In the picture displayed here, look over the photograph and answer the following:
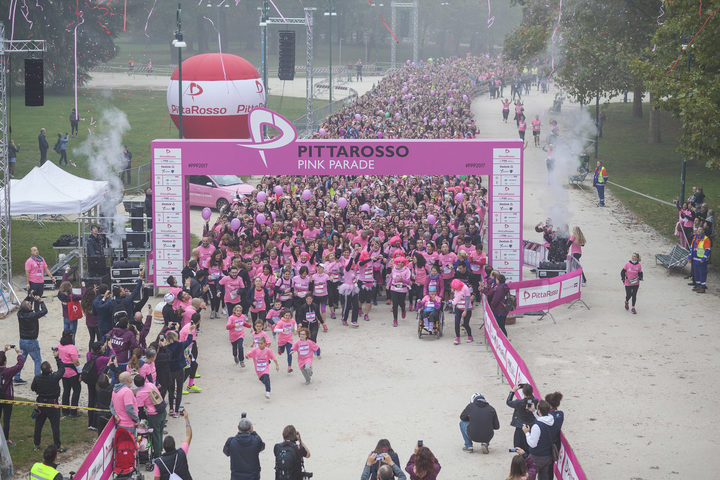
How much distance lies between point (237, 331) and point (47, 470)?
22.9 feet

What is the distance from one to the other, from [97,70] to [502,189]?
235 ft

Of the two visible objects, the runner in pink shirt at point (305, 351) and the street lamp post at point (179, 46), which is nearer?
the runner in pink shirt at point (305, 351)

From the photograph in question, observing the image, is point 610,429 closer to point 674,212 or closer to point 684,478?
point 684,478

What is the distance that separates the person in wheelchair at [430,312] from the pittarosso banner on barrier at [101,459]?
26.8 ft

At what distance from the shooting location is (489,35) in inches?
4840

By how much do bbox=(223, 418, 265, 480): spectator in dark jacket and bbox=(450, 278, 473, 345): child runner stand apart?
26.7 ft

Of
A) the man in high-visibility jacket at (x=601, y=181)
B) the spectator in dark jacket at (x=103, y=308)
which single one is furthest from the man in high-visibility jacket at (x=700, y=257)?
the spectator in dark jacket at (x=103, y=308)

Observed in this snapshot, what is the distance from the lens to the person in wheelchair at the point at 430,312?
766 inches

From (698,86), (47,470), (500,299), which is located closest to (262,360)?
(500,299)

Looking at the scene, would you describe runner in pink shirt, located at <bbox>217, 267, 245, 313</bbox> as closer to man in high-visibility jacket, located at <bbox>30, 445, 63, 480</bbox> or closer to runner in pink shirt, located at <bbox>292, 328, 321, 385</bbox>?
runner in pink shirt, located at <bbox>292, 328, 321, 385</bbox>

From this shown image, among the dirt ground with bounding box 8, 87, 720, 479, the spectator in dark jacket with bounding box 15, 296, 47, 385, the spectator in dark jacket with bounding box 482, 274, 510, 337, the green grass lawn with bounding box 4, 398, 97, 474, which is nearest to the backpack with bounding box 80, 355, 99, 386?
the green grass lawn with bounding box 4, 398, 97, 474

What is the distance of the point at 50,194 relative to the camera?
23672 mm

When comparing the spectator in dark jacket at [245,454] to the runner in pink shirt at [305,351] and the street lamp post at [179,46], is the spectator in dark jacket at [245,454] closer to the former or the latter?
the runner in pink shirt at [305,351]

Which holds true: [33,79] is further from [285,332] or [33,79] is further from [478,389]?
[478,389]
